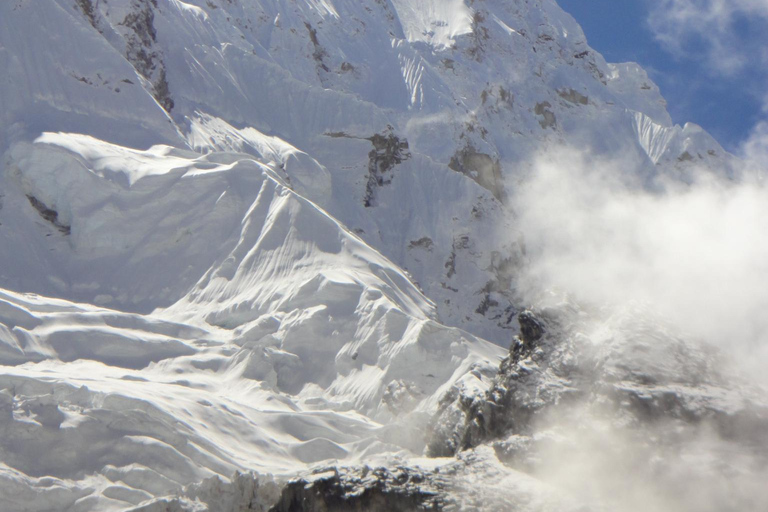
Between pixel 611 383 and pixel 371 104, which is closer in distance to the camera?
pixel 611 383

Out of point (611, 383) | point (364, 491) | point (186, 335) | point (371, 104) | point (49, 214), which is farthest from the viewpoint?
point (371, 104)

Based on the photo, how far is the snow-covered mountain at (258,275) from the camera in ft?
34.1

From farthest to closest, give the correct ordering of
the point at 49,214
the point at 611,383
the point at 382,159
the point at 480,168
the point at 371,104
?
the point at 480,168 → the point at 371,104 → the point at 382,159 → the point at 49,214 → the point at 611,383

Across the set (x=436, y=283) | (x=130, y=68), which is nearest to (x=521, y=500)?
(x=130, y=68)

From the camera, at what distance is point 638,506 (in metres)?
7.36

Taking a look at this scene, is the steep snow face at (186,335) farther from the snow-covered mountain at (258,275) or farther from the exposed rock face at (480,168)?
the exposed rock face at (480,168)

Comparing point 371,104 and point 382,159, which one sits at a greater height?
point 371,104

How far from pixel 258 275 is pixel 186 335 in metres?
4.17

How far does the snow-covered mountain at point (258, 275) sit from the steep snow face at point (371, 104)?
0.17 m

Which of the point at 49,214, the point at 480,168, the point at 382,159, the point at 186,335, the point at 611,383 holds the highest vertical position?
the point at 480,168

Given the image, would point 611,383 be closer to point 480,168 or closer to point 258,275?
point 258,275

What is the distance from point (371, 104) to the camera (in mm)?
58031

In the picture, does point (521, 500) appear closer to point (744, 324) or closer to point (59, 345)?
point (744, 324)

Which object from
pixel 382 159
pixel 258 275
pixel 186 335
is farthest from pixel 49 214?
pixel 382 159
